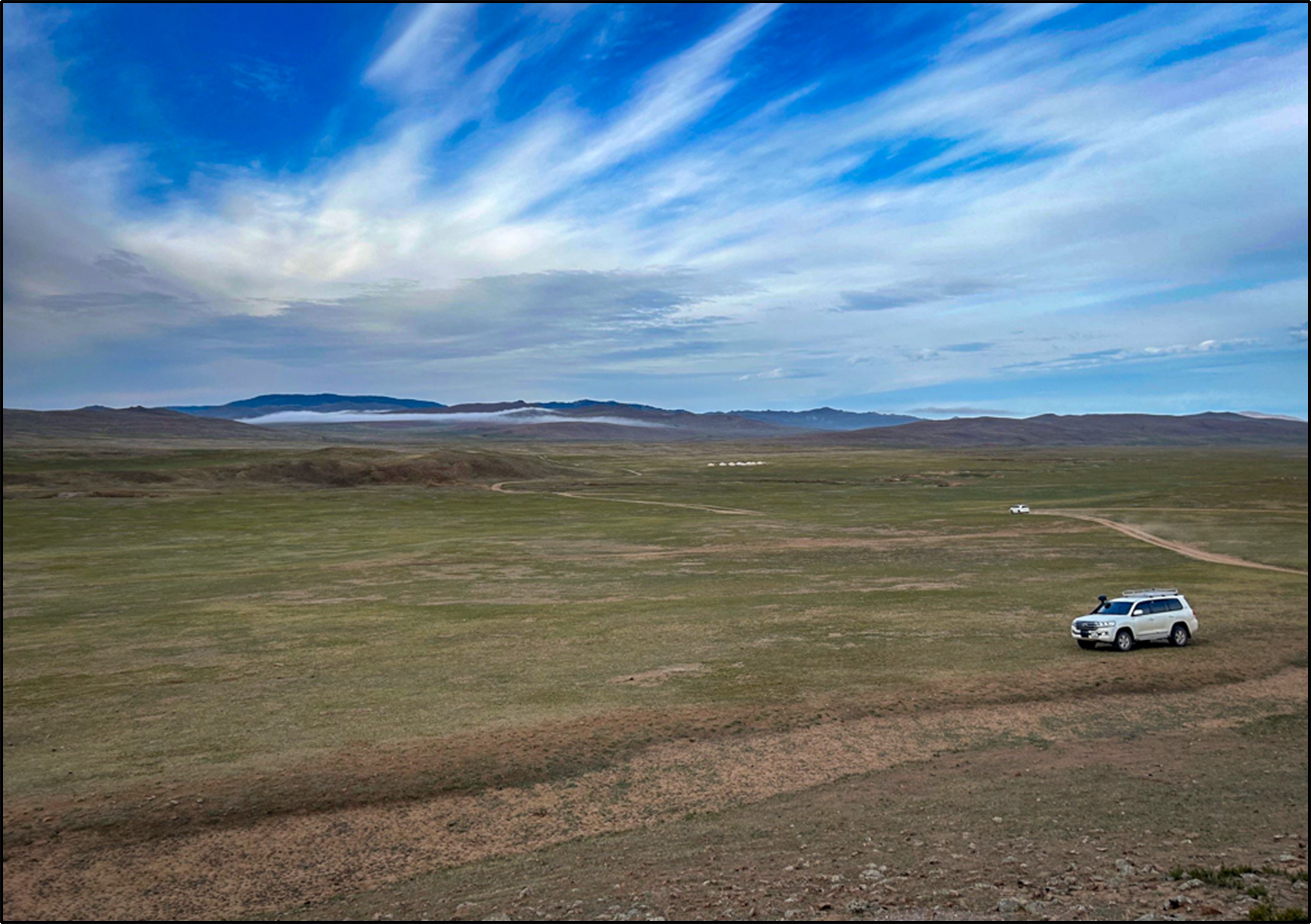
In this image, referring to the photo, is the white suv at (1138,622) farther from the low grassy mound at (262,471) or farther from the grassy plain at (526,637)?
the low grassy mound at (262,471)

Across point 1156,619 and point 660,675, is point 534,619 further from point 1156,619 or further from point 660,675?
point 1156,619

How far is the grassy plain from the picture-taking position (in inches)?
850

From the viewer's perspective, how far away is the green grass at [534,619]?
80.8 feet

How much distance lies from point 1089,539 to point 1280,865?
54380 mm

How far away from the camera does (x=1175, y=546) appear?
199 feet

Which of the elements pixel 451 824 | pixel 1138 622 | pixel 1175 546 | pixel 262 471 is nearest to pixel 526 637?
pixel 451 824

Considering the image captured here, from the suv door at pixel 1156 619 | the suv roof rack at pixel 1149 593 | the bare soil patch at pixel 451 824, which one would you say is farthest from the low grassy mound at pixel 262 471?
the suv door at pixel 1156 619

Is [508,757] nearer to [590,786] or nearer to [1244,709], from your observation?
[590,786]

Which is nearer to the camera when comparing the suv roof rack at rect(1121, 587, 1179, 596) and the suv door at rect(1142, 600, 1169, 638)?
the suv door at rect(1142, 600, 1169, 638)

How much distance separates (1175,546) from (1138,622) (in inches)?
1399

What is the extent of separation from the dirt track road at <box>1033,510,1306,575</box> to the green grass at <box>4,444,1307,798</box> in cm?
172

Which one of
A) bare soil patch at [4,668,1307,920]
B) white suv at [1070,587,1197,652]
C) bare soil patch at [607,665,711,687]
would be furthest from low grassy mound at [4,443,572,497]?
white suv at [1070,587,1197,652]

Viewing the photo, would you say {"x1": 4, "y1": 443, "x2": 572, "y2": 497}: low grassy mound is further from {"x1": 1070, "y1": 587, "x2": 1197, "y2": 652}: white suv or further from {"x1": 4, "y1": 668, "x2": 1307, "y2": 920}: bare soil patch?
{"x1": 1070, "y1": 587, "x2": 1197, "y2": 652}: white suv

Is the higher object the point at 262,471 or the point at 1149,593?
the point at 262,471
